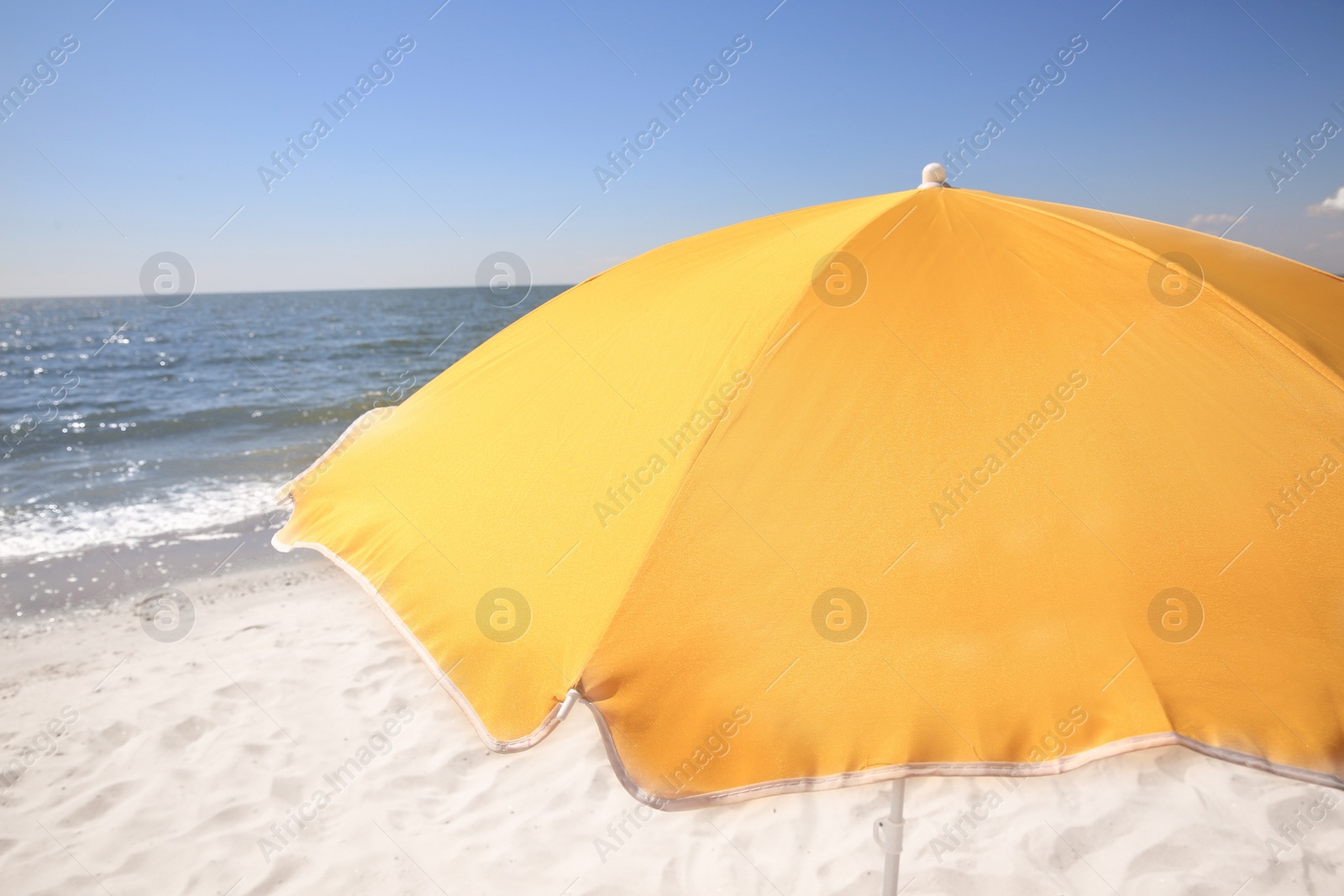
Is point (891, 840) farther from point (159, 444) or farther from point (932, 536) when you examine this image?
point (159, 444)

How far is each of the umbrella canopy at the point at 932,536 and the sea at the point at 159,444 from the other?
18.3 feet

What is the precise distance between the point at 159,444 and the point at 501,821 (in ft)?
36.3

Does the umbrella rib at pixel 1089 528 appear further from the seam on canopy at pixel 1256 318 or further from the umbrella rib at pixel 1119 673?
the seam on canopy at pixel 1256 318

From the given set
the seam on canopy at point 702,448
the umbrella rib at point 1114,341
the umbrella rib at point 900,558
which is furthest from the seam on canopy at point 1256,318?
the umbrella rib at point 900,558

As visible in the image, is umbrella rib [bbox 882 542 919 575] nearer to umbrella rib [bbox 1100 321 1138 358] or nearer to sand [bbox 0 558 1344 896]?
umbrella rib [bbox 1100 321 1138 358]

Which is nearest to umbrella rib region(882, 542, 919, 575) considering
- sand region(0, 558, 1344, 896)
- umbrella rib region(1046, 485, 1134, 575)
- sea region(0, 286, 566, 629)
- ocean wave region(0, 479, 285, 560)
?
umbrella rib region(1046, 485, 1134, 575)

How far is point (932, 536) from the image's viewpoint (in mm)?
1350

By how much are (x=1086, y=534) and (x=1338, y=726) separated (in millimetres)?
505

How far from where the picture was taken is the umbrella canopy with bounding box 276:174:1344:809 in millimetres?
1279

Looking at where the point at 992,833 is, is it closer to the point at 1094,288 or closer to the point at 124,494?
the point at 1094,288

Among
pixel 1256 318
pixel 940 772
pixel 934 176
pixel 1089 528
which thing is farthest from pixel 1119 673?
pixel 934 176

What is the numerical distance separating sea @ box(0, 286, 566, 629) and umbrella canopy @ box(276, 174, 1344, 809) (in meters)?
5.57

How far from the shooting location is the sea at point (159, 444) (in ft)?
20.1

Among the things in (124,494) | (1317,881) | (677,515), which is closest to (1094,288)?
(677,515)
